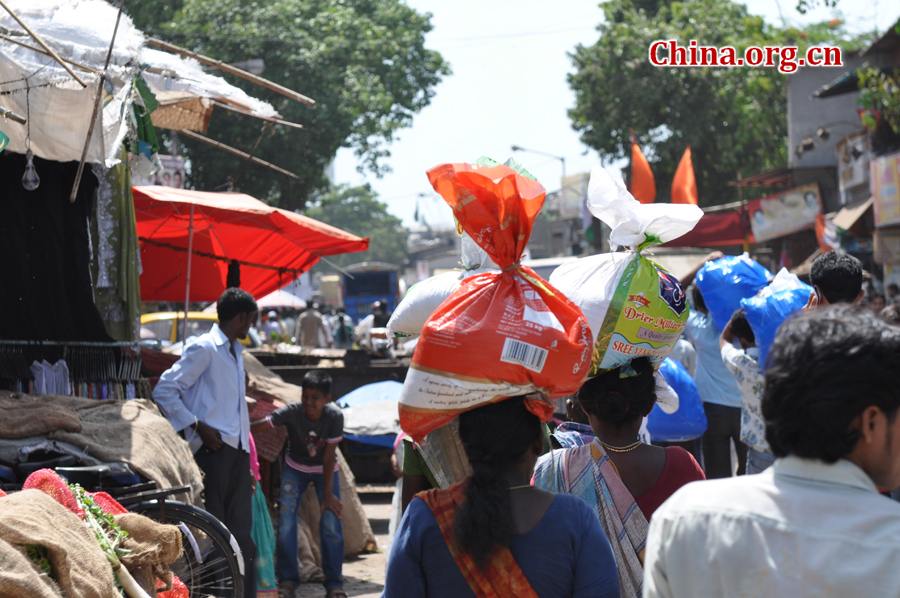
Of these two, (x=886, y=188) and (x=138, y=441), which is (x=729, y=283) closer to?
(x=138, y=441)

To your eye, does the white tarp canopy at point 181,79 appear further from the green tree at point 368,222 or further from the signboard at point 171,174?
the green tree at point 368,222

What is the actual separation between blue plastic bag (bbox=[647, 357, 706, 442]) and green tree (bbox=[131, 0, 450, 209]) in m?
15.3

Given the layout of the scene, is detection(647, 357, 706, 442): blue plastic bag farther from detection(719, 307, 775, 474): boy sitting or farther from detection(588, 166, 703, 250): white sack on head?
detection(588, 166, 703, 250): white sack on head

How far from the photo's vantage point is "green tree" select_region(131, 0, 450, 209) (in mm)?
20609

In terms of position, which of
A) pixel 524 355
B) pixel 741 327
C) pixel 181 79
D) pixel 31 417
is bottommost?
pixel 31 417

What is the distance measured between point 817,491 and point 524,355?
30.4 inches

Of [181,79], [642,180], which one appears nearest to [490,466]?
[181,79]

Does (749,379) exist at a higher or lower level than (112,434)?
higher

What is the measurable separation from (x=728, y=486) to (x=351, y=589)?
5369 mm

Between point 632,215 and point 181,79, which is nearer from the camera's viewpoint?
point 632,215

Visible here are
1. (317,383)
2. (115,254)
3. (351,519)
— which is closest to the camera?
(115,254)

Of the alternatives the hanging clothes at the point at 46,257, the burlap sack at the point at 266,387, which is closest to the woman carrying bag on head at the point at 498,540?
the hanging clothes at the point at 46,257

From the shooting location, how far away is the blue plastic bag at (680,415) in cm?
514

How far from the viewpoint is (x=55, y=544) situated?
290 centimetres
